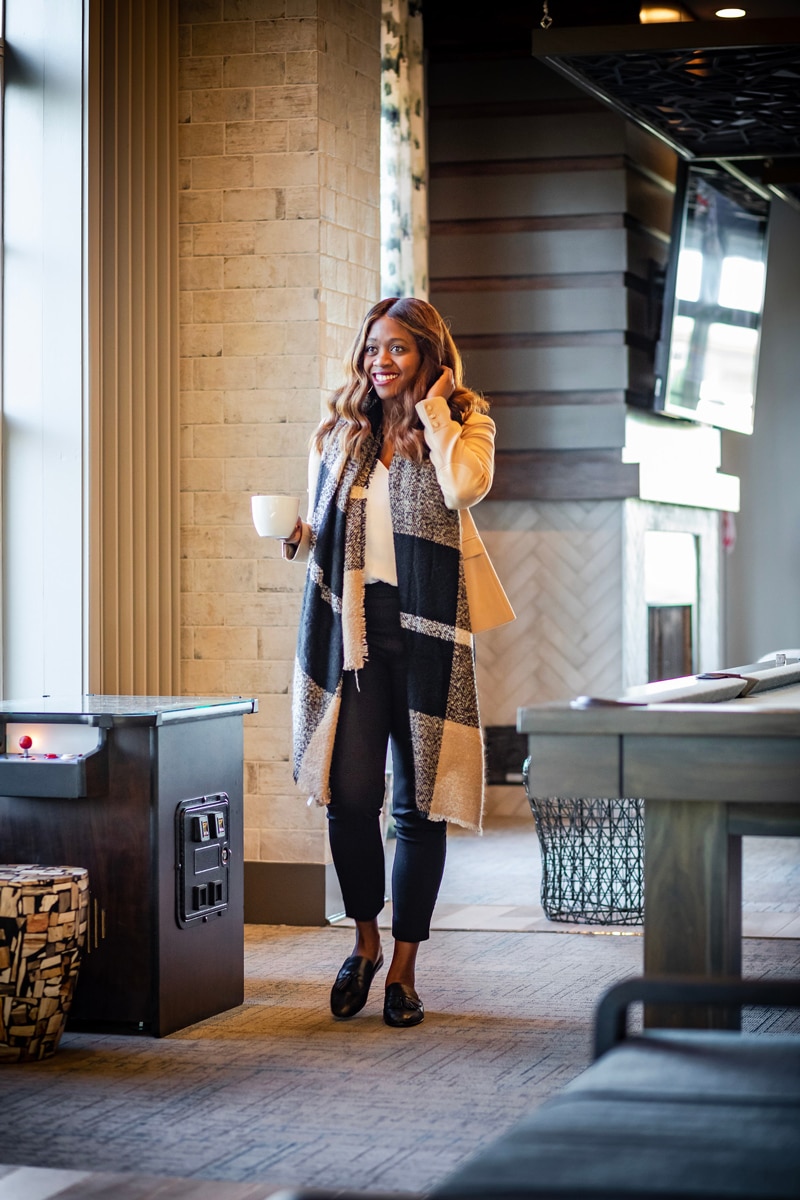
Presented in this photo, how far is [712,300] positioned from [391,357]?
442 cm

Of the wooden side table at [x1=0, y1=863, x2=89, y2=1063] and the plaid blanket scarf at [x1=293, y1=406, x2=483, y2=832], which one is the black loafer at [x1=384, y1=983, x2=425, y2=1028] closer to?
the plaid blanket scarf at [x1=293, y1=406, x2=483, y2=832]

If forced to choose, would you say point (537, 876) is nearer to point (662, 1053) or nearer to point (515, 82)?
point (515, 82)

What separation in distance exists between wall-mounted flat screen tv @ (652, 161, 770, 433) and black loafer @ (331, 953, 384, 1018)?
13.7 feet

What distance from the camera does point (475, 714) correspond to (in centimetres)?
351

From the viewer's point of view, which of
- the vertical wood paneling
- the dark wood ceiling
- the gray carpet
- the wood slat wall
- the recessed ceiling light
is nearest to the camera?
the gray carpet

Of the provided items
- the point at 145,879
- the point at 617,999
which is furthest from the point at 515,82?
the point at 617,999

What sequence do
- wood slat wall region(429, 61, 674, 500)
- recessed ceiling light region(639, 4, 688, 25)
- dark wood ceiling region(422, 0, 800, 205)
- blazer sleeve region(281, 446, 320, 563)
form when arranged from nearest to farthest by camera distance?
blazer sleeve region(281, 446, 320, 563) < dark wood ceiling region(422, 0, 800, 205) < recessed ceiling light region(639, 4, 688, 25) < wood slat wall region(429, 61, 674, 500)

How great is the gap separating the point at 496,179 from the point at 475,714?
419cm

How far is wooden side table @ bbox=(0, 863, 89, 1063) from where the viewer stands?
3084mm

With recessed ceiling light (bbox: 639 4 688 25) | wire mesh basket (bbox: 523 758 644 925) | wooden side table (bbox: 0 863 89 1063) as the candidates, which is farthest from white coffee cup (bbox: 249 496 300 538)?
recessed ceiling light (bbox: 639 4 688 25)

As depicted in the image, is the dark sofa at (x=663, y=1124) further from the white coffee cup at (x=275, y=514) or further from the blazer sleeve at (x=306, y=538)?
the blazer sleeve at (x=306, y=538)

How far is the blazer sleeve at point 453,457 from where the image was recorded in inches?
135

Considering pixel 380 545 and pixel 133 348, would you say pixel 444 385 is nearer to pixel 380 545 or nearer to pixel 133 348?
pixel 380 545

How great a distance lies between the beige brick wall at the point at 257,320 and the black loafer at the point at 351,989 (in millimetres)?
1051
